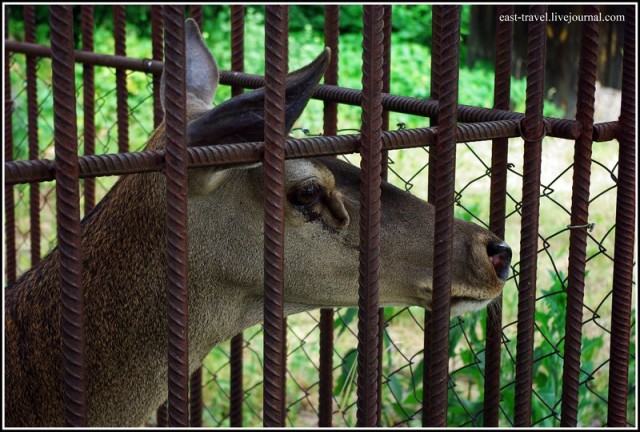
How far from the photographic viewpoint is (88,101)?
14.2 feet

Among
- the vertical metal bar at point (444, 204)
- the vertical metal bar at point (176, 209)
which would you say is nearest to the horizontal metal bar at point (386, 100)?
the vertical metal bar at point (444, 204)

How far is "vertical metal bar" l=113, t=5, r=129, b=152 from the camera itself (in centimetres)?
→ 417

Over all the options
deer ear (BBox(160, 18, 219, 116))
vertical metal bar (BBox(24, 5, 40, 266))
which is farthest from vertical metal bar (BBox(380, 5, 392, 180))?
vertical metal bar (BBox(24, 5, 40, 266))

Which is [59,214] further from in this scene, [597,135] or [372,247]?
[597,135]

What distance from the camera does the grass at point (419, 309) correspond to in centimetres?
396

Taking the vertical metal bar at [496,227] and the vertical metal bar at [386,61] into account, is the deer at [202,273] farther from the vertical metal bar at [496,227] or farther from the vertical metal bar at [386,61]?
the vertical metal bar at [386,61]

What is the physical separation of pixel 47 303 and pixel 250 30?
9215mm

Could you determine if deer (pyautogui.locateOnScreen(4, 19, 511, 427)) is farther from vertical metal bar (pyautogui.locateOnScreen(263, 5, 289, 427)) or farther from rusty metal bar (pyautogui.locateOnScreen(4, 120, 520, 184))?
vertical metal bar (pyautogui.locateOnScreen(263, 5, 289, 427))

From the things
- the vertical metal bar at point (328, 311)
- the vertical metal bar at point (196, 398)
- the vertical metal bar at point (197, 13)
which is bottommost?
the vertical metal bar at point (196, 398)

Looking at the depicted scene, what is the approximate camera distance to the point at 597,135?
9.07 ft

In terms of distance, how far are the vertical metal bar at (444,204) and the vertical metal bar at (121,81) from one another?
2142mm

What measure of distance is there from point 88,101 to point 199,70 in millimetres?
1255

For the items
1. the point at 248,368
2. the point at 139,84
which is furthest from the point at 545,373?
the point at 139,84

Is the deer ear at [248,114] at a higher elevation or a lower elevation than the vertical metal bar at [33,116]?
lower
